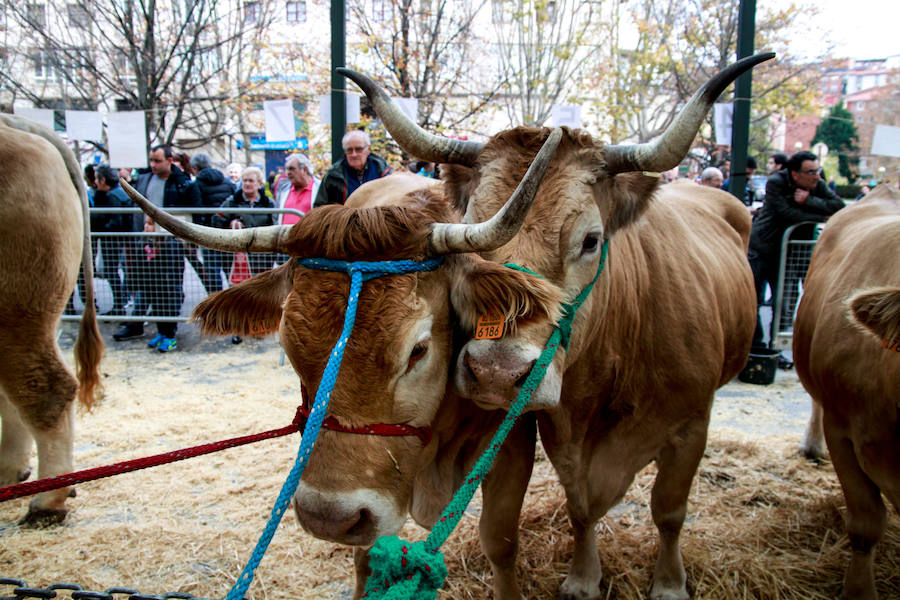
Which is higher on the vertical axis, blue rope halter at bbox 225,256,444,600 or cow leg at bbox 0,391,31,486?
blue rope halter at bbox 225,256,444,600

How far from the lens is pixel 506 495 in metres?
2.63

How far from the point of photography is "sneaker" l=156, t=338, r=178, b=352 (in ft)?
24.0

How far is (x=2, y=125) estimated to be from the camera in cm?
348

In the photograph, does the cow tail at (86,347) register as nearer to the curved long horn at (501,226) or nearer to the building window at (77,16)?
the curved long horn at (501,226)

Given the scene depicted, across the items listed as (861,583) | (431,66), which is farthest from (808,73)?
(861,583)

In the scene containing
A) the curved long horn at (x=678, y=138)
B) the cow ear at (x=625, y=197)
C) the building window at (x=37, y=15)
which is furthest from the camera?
the building window at (x=37, y=15)

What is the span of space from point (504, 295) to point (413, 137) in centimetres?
114

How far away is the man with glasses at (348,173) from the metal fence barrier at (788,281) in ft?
13.8

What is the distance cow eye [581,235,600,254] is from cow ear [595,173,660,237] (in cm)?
21

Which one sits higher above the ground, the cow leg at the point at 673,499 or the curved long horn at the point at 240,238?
the curved long horn at the point at 240,238

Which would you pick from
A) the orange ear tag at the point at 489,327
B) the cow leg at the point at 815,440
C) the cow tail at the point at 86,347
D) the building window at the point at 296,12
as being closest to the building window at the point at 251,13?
the building window at the point at 296,12

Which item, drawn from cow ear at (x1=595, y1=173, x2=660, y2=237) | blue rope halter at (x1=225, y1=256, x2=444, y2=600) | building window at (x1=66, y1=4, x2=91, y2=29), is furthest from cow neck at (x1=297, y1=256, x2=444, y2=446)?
building window at (x1=66, y1=4, x2=91, y2=29)

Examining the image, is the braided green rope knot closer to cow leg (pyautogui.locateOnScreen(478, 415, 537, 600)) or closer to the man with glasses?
cow leg (pyautogui.locateOnScreen(478, 415, 537, 600))

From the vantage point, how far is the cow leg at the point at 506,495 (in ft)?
8.61
